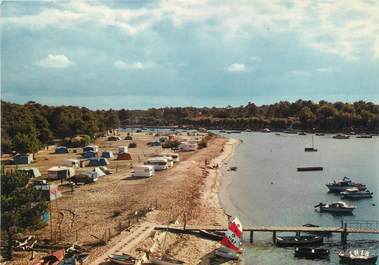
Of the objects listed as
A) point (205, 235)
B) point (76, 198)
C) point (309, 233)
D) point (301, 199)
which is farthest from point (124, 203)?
point (301, 199)

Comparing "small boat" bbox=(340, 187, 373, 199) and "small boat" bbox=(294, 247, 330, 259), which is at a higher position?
"small boat" bbox=(340, 187, 373, 199)

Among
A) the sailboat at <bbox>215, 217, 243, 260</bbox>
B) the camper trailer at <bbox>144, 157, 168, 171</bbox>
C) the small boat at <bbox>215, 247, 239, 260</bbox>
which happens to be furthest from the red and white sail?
the camper trailer at <bbox>144, 157, 168, 171</bbox>

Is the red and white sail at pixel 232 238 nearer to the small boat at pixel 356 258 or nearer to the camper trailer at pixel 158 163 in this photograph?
the small boat at pixel 356 258

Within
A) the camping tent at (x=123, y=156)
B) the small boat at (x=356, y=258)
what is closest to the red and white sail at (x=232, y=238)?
the small boat at (x=356, y=258)

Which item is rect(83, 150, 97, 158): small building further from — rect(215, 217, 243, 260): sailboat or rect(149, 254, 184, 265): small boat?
rect(149, 254, 184, 265): small boat

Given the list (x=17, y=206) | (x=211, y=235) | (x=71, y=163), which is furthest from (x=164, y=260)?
(x=71, y=163)

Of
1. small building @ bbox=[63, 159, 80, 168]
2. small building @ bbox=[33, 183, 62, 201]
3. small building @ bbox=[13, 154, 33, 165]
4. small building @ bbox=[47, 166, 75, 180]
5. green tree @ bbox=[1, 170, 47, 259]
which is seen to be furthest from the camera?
small building @ bbox=[13, 154, 33, 165]
